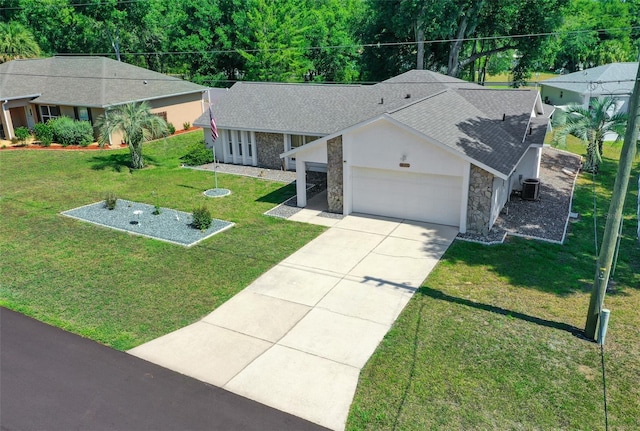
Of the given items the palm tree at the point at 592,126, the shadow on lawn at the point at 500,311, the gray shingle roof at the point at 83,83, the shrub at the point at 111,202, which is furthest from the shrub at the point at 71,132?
the palm tree at the point at 592,126

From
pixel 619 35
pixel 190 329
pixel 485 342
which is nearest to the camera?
pixel 485 342

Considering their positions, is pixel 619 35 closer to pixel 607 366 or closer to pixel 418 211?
pixel 418 211

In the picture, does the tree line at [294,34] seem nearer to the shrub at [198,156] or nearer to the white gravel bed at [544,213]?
the white gravel bed at [544,213]

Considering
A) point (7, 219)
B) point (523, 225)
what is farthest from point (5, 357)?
point (523, 225)

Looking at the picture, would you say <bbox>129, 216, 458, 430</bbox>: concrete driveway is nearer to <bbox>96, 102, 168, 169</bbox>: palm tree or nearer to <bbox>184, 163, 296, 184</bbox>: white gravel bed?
<bbox>184, 163, 296, 184</bbox>: white gravel bed

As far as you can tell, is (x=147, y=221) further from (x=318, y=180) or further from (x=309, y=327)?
(x=309, y=327)

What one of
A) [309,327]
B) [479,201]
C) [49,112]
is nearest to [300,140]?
[479,201]
